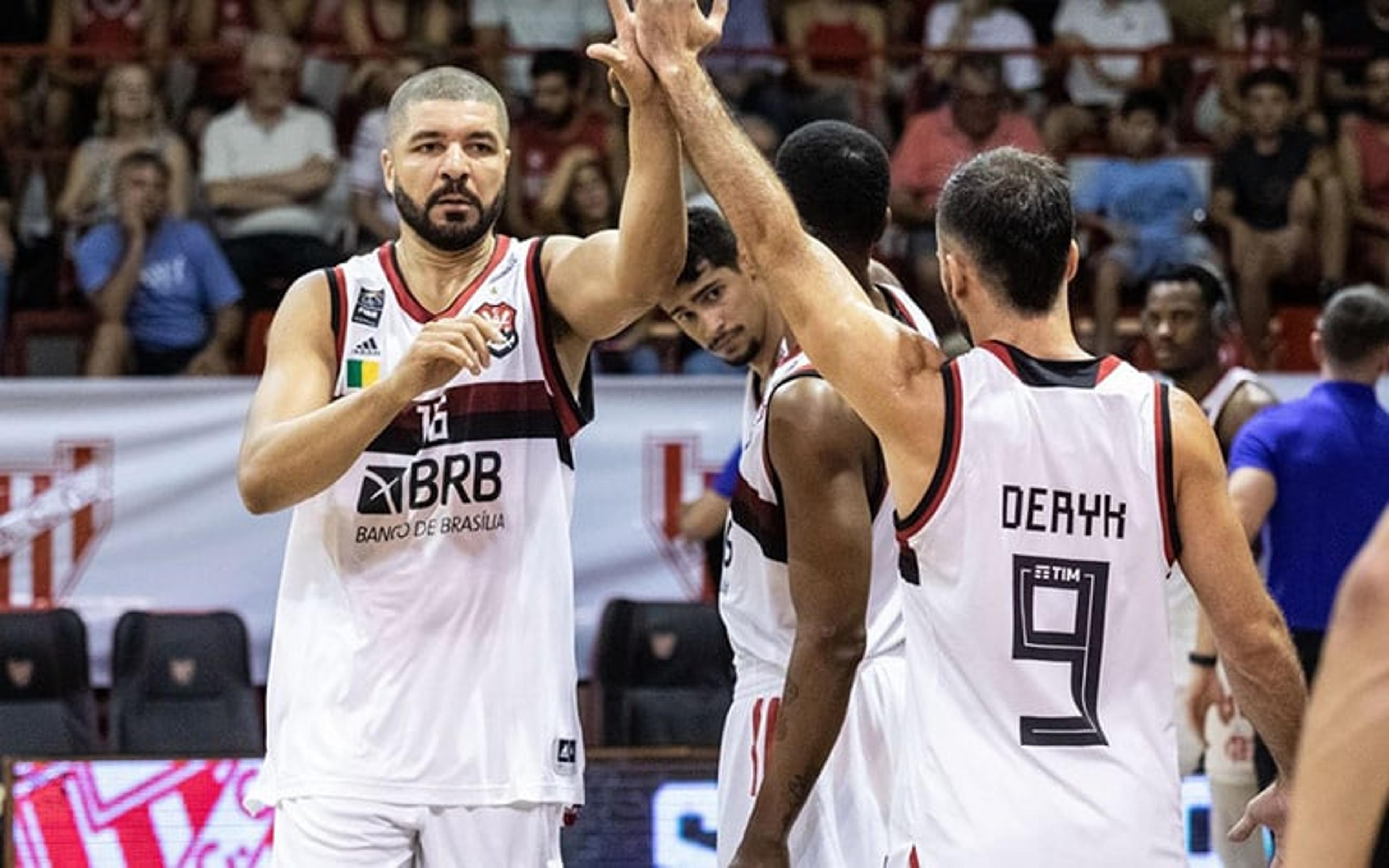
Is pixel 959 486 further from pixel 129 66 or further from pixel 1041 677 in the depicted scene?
pixel 129 66

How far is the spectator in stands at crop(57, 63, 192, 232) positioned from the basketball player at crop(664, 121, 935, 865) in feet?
22.1

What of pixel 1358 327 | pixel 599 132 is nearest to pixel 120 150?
pixel 599 132

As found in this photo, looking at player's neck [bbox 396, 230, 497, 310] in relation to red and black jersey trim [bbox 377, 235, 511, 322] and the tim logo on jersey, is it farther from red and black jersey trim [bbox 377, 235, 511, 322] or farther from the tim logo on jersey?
the tim logo on jersey

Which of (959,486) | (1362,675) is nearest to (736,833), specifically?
(959,486)

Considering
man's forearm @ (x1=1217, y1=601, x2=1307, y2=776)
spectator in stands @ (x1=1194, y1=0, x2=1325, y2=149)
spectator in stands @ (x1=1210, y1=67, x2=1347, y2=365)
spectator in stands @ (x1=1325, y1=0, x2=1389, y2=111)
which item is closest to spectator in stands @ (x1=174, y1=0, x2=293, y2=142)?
spectator in stands @ (x1=1210, y1=67, x2=1347, y2=365)

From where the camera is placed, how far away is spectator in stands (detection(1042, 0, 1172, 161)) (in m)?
13.6

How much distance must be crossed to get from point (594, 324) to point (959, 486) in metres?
1.17

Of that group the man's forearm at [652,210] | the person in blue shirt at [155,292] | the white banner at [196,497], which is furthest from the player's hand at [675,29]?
the person in blue shirt at [155,292]

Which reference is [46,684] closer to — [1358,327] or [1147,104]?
[1358,327]

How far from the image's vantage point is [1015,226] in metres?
3.94

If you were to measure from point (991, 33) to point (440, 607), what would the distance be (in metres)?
10.1

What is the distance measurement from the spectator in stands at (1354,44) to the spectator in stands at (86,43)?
703 centimetres

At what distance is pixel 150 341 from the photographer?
11.1 meters

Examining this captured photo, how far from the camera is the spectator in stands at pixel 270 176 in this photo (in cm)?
1161
